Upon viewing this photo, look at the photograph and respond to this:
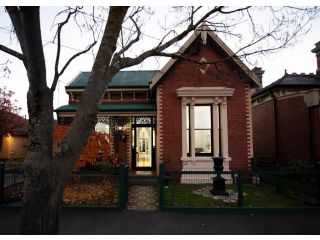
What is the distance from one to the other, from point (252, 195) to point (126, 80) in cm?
1087

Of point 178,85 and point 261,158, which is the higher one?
point 178,85

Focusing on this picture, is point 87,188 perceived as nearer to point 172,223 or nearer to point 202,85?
point 172,223

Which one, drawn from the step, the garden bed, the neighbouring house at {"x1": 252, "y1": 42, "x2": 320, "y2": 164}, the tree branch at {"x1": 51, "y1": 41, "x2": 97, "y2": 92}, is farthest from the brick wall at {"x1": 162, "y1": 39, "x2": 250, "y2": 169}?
the tree branch at {"x1": 51, "y1": 41, "x2": 97, "y2": 92}

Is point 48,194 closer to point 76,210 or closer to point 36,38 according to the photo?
point 36,38

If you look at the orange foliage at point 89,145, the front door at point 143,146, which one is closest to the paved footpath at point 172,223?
the orange foliage at point 89,145

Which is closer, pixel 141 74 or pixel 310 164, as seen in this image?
pixel 310 164

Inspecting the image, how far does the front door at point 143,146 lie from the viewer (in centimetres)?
1578

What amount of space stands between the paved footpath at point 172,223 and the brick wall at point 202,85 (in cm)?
576

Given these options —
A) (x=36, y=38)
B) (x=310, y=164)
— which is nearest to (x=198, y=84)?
Answer: (x=310, y=164)

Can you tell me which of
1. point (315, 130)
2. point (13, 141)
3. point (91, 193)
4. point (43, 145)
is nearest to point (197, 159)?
point (315, 130)

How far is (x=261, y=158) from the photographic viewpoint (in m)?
18.1

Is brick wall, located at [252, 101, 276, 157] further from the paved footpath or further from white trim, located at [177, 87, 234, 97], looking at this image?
the paved footpath

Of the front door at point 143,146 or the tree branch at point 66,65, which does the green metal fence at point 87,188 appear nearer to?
the tree branch at point 66,65

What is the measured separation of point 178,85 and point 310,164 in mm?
6695
